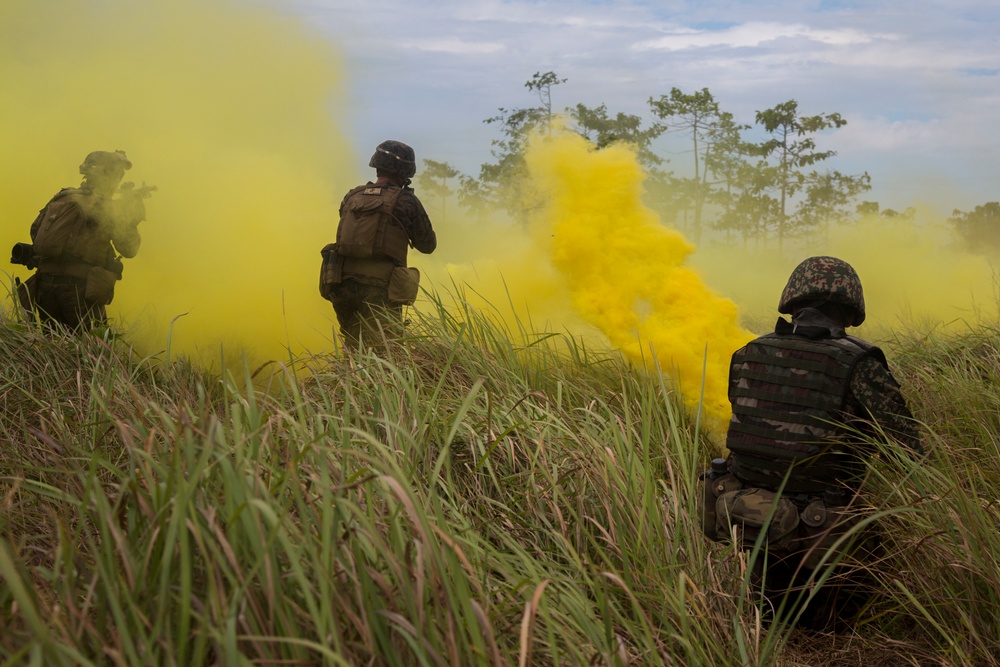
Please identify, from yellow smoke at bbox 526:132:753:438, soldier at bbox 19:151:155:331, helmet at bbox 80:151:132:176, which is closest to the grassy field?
yellow smoke at bbox 526:132:753:438

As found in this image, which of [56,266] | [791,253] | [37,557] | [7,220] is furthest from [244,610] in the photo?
[791,253]

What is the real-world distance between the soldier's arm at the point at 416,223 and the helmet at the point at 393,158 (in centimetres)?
20

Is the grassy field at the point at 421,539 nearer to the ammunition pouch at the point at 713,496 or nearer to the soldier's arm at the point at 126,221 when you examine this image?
the ammunition pouch at the point at 713,496

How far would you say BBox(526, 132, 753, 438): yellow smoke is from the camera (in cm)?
593

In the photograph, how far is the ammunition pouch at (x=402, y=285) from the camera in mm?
6605

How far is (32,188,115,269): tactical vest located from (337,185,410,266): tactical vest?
2.31 metres

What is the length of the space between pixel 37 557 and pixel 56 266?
5325 millimetres

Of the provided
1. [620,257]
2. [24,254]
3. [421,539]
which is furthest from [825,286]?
[24,254]

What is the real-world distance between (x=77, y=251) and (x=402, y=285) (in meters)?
2.88

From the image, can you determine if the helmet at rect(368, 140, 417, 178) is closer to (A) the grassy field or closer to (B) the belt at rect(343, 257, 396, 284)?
(B) the belt at rect(343, 257, 396, 284)

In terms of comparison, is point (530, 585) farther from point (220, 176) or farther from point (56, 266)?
point (220, 176)

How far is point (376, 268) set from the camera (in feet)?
21.9

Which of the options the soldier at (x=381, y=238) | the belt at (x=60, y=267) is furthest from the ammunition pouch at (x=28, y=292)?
the soldier at (x=381, y=238)

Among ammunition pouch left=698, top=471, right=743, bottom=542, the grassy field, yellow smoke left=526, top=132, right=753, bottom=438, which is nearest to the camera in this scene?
the grassy field
